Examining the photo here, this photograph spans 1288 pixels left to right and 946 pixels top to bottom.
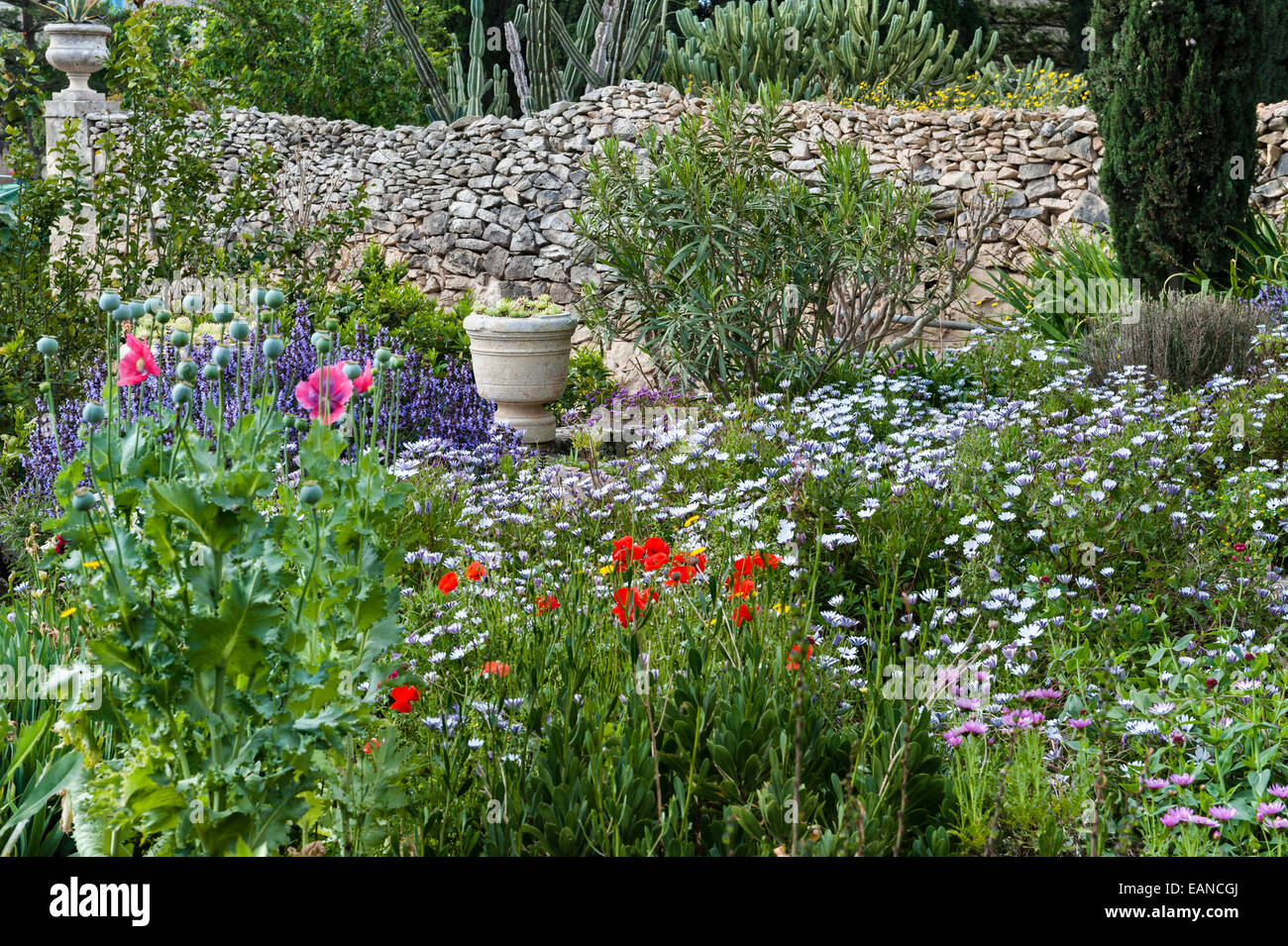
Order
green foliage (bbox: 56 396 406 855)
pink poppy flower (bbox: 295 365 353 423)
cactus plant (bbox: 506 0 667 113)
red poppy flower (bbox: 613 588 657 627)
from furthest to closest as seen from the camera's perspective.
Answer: cactus plant (bbox: 506 0 667 113) < red poppy flower (bbox: 613 588 657 627) < pink poppy flower (bbox: 295 365 353 423) < green foliage (bbox: 56 396 406 855)

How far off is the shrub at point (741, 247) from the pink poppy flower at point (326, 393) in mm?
4236

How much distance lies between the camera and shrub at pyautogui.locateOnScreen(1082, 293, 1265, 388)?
5.68 m

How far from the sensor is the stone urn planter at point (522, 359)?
6.54 metres

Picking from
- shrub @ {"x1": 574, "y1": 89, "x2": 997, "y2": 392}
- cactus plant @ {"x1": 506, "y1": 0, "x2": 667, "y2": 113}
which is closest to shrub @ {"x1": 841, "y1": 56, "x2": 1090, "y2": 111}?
cactus plant @ {"x1": 506, "y1": 0, "x2": 667, "y2": 113}

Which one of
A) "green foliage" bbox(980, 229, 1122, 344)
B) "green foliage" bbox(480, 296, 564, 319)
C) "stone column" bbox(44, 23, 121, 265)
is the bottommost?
"green foliage" bbox(480, 296, 564, 319)

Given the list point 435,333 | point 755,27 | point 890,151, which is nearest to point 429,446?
point 435,333

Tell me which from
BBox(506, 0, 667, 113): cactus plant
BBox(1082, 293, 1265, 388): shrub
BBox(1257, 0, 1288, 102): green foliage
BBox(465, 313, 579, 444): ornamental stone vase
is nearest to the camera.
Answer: BBox(1082, 293, 1265, 388): shrub

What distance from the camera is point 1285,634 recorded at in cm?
321

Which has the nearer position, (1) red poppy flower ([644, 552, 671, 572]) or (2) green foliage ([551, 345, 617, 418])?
(1) red poppy flower ([644, 552, 671, 572])

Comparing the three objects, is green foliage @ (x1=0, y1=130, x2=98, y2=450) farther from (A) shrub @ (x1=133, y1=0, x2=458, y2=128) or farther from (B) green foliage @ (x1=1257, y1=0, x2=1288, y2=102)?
(B) green foliage @ (x1=1257, y1=0, x2=1288, y2=102)

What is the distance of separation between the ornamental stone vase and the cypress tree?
3.77 meters

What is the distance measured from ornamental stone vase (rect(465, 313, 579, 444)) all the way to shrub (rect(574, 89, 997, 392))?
31cm

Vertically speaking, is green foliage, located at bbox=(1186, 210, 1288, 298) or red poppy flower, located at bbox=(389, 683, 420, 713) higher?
green foliage, located at bbox=(1186, 210, 1288, 298)
